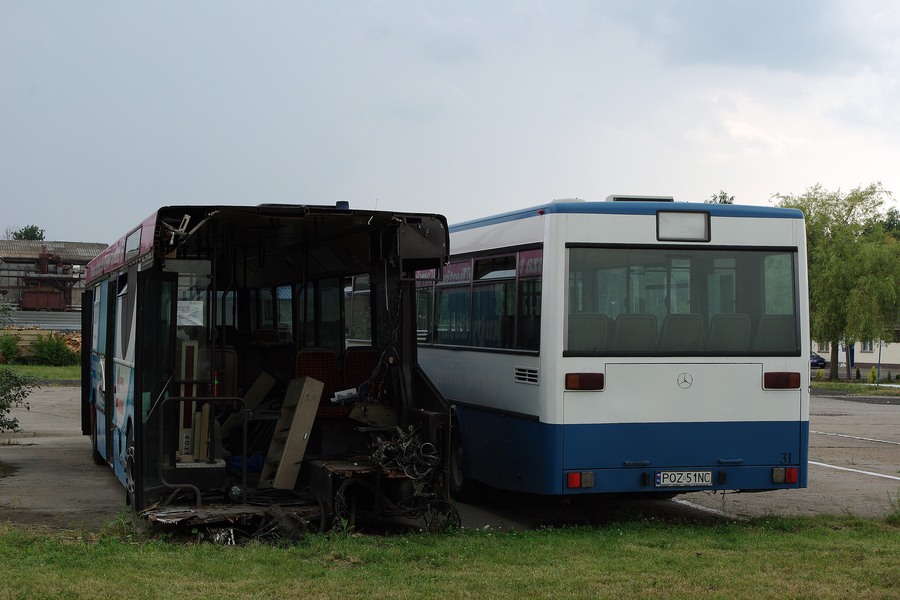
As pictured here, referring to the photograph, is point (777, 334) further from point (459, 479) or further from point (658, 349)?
point (459, 479)

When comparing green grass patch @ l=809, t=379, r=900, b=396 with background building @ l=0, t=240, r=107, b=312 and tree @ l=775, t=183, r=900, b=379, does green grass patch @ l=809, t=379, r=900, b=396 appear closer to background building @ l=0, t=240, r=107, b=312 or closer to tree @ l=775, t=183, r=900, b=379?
tree @ l=775, t=183, r=900, b=379

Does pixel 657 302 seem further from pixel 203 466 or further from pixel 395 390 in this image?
pixel 203 466

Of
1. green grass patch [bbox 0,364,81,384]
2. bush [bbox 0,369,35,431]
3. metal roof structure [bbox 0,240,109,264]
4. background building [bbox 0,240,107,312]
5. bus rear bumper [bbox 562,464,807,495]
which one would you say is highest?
metal roof structure [bbox 0,240,109,264]

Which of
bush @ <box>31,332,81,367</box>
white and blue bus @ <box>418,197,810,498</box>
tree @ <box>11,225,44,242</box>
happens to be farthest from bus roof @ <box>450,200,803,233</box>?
tree @ <box>11,225,44,242</box>

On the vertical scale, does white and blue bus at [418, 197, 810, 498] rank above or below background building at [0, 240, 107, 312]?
below

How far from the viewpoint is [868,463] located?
17.1 metres

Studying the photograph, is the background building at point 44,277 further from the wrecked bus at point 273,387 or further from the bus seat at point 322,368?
the bus seat at point 322,368

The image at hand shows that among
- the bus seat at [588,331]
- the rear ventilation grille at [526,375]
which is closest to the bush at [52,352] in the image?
the rear ventilation grille at [526,375]

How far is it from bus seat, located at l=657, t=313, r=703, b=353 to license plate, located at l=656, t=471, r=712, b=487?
43.3 inches

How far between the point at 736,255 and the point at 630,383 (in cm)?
156

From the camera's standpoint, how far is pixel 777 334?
34.3ft

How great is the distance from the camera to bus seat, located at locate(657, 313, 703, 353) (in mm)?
10258

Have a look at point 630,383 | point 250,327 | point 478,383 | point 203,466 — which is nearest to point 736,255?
point 630,383

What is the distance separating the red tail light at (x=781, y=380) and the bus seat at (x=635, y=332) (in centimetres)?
115
